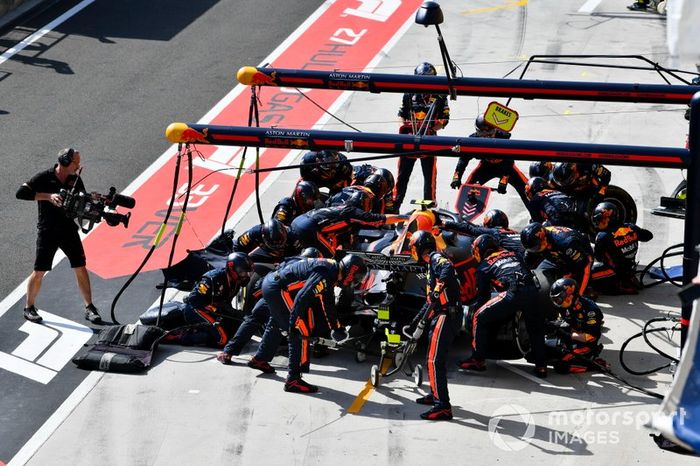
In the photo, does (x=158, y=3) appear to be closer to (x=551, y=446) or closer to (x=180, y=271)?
(x=180, y=271)

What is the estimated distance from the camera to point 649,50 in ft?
73.0

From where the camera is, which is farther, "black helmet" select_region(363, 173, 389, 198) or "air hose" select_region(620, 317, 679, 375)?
"black helmet" select_region(363, 173, 389, 198)

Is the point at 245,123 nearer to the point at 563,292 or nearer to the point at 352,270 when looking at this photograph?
the point at 352,270

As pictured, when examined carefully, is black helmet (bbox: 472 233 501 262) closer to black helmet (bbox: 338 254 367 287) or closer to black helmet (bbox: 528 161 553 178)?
black helmet (bbox: 338 254 367 287)

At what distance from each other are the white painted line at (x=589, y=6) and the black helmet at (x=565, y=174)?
11122mm

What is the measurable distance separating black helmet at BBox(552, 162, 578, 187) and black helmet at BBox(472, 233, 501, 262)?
2342 millimetres

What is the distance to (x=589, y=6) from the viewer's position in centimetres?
A: 2480

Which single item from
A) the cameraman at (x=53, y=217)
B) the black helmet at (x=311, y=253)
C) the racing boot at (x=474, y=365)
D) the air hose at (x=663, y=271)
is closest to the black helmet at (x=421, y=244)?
the black helmet at (x=311, y=253)

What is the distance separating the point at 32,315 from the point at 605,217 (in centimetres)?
710

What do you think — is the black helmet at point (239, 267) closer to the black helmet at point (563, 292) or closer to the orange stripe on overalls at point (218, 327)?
the orange stripe on overalls at point (218, 327)

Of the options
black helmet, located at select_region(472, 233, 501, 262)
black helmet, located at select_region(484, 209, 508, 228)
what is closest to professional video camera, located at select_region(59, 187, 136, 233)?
black helmet, located at select_region(472, 233, 501, 262)

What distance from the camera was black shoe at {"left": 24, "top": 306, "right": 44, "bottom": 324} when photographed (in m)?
13.6

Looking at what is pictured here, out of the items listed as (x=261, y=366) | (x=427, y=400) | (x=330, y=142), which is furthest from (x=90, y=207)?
(x=427, y=400)

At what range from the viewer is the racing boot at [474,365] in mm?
12086
